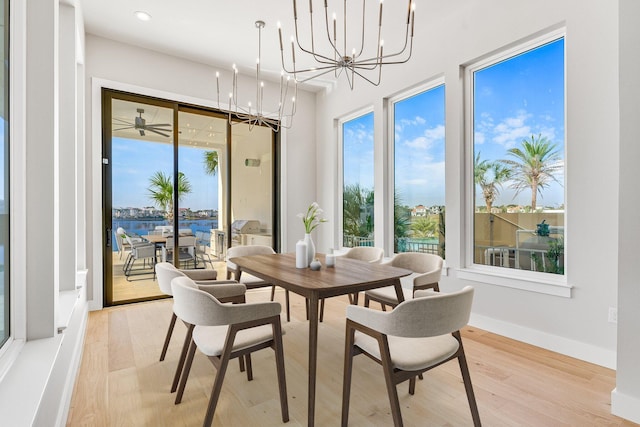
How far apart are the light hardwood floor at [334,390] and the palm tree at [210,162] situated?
2423 mm

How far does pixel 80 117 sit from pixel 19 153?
7.71ft

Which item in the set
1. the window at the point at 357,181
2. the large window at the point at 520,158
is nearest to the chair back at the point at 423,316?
the large window at the point at 520,158

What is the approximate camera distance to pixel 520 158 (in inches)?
114

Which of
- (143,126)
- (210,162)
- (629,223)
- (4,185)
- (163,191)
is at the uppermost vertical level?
(143,126)

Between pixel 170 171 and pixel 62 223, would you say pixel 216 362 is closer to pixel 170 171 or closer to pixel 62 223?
pixel 62 223

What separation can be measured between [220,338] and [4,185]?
1208 millimetres

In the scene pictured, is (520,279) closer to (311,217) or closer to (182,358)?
(311,217)

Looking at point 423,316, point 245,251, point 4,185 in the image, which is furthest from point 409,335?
point 245,251

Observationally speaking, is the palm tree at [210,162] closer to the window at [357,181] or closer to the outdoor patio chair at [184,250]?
the outdoor patio chair at [184,250]

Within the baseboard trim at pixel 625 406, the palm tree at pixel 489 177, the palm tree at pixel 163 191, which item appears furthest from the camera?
the palm tree at pixel 163 191

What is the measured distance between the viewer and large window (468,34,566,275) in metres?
2.66

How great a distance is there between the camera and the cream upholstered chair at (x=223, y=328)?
4.86ft

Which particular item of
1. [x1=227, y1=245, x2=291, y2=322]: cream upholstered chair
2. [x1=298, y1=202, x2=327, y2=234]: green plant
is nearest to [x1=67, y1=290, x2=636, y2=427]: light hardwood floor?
[x1=227, y1=245, x2=291, y2=322]: cream upholstered chair

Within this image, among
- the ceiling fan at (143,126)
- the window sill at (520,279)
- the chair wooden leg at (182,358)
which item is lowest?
the chair wooden leg at (182,358)
